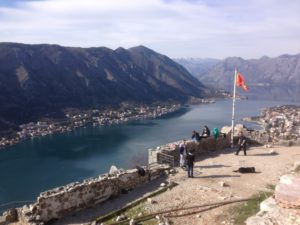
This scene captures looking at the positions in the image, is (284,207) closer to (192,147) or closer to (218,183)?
(218,183)

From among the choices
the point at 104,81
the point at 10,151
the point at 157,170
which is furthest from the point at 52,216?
the point at 104,81

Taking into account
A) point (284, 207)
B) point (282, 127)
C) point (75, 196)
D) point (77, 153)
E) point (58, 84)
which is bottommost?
point (77, 153)

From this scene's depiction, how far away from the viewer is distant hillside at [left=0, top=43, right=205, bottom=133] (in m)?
128

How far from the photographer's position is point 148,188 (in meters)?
19.3

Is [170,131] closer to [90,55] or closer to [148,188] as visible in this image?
[148,188]

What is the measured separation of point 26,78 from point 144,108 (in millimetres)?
40503

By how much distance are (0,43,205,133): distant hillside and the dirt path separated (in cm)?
9011

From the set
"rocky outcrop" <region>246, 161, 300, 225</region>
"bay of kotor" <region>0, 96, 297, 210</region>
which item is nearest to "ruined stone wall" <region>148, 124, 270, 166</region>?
"rocky outcrop" <region>246, 161, 300, 225</region>

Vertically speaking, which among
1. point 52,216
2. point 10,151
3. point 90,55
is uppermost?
point 90,55

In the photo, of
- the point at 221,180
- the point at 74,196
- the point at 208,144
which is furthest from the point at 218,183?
the point at 74,196

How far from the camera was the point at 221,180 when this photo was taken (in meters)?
19.9

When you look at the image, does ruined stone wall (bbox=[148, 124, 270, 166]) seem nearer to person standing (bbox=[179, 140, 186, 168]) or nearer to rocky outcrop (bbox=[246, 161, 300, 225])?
person standing (bbox=[179, 140, 186, 168])

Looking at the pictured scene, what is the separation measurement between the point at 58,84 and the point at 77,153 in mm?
79836

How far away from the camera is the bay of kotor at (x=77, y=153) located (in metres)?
60.6
